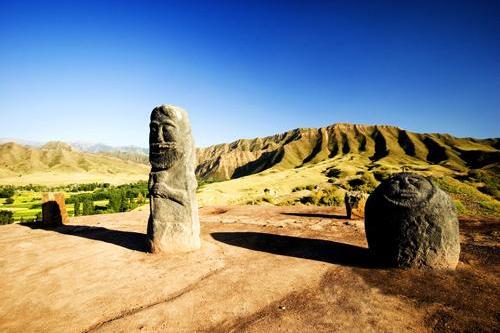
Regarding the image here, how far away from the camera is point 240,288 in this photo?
297 inches

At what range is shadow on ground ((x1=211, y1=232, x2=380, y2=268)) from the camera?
9573mm

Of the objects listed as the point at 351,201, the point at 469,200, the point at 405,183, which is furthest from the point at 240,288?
the point at 469,200

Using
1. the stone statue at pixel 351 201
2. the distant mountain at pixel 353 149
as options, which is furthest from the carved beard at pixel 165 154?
the distant mountain at pixel 353 149

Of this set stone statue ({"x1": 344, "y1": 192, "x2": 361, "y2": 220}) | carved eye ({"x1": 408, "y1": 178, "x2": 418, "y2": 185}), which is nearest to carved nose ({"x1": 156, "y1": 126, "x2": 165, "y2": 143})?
carved eye ({"x1": 408, "y1": 178, "x2": 418, "y2": 185})

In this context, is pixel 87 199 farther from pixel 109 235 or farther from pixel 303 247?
pixel 303 247

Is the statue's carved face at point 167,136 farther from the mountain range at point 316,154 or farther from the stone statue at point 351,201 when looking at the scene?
the mountain range at point 316,154

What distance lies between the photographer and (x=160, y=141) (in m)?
10.5

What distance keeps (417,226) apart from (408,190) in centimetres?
104

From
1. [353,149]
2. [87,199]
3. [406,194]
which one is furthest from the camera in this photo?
[353,149]

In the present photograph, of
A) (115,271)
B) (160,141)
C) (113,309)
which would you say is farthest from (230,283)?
(160,141)

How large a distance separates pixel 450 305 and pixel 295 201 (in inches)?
900

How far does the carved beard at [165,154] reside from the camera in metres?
10.4

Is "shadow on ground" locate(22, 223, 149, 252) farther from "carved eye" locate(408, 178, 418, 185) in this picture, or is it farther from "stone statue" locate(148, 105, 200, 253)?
"carved eye" locate(408, 178, 418, 185)

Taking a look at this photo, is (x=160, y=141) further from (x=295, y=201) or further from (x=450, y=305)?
(x=295, y=201)
